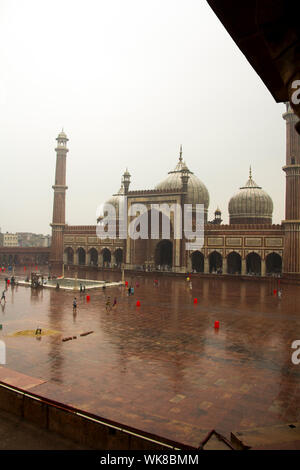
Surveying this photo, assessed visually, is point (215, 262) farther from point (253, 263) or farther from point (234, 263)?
point (253, 263)

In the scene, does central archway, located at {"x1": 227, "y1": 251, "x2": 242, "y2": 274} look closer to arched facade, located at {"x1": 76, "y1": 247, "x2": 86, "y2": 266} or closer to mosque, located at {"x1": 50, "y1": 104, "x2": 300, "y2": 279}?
mosque, located at {"x1": 50, "y1": 104, "x2": 300, "y2": 279}

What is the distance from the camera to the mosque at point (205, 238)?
3241 centimetres

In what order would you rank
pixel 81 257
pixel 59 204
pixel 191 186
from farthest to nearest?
pixel 81 257, pixel 59 204, pixel 191 186

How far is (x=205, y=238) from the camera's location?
3778 cm

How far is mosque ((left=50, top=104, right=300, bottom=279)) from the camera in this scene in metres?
32.4

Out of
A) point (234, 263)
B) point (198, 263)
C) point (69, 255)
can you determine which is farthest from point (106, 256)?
point (234, 263)

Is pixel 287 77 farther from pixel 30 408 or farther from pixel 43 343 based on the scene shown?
pixel 43 343

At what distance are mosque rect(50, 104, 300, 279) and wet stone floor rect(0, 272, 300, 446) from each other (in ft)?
50.1

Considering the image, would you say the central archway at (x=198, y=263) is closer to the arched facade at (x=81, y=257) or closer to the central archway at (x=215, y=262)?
the central archway at (x=215, y=262)

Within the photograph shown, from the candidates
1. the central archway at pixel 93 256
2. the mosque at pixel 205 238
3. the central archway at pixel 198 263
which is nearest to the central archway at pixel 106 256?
the mosque at pixel 205 238

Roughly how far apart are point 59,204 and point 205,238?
67.5 ft

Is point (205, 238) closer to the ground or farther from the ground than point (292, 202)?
closer to the ground

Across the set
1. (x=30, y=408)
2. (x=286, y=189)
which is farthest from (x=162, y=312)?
(x=286, y=189)

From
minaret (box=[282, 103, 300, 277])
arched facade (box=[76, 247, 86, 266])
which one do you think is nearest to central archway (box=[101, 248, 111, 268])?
arched facade (box=[76, 247, 86, 266])
